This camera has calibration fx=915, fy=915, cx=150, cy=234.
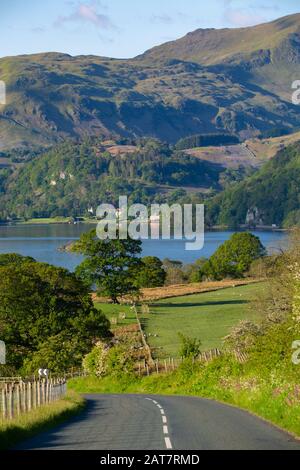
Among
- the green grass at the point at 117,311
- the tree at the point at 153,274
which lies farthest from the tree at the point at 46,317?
the tree at the point at 153,274

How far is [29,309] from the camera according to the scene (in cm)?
6581

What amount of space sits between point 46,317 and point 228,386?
3029 cm

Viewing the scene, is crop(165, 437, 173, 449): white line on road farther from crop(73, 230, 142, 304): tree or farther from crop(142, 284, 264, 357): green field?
crop(73, 230, 142, 304): tree

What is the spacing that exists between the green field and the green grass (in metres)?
1.55

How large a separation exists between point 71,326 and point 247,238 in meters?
107

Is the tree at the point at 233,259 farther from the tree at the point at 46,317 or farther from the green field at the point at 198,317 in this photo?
the tree at the point at 46,317

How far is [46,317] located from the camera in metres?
66.2

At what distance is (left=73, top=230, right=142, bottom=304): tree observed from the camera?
108125 mm

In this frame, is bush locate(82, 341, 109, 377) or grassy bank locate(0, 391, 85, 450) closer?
grassy bank locate(0, 391, 85, 450)

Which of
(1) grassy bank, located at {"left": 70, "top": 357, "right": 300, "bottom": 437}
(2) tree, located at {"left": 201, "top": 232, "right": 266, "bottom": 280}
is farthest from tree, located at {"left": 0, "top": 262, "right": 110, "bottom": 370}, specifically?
(2) tree, located at {"left": 201, "top": 232, "right": 266, "bottom": 280}

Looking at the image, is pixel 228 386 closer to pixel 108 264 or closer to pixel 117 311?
pixel 117 311

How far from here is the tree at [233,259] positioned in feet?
525
